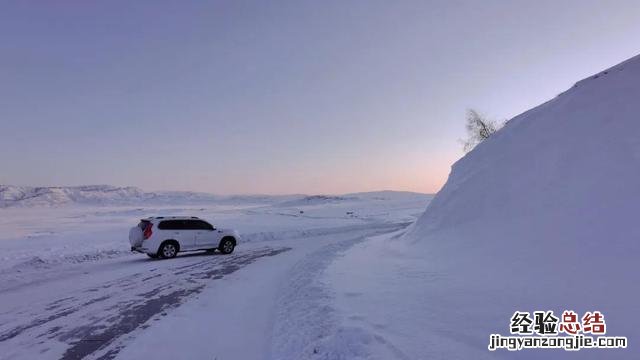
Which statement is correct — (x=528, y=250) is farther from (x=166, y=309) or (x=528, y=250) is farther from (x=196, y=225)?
(x=196, y=225)

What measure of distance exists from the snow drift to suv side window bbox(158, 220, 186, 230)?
34.9 ft

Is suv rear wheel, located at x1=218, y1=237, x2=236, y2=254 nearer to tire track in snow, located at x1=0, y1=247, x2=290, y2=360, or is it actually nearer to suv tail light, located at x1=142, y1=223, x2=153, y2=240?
suv tail light, located at x1=142, y1=223, x2=153, y2=240

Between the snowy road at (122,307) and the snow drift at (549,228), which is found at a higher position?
the snow drift at (549,228)

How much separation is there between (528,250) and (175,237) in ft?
49.0

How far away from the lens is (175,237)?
18.8 metres

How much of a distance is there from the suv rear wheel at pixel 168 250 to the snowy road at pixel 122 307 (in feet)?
5.88

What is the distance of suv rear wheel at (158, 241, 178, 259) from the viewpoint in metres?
18.3

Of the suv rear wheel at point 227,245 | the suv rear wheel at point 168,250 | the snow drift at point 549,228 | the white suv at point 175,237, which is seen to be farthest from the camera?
the suv rear wheel at point 227,245

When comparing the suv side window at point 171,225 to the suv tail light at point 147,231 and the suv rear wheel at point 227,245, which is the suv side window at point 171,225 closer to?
the suv tail light at point 147,231

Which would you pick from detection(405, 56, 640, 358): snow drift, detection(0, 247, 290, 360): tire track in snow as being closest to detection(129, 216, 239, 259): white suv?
detection(0, 247, 290, 360): tire track in snow

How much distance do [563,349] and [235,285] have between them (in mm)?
8655

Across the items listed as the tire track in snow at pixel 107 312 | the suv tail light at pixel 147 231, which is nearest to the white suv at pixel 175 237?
the suv tail light at pixel 147 231

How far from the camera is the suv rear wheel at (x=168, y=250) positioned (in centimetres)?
1831

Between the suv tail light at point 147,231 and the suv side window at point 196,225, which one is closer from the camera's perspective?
the suv tail light at point 147,231
